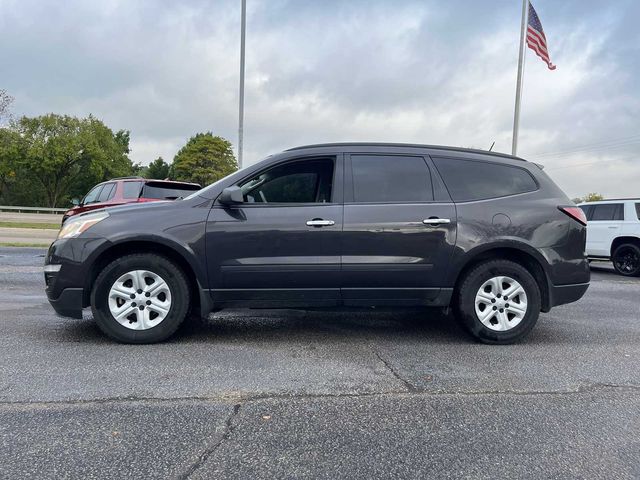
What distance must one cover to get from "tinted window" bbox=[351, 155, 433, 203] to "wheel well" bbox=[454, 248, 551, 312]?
29.6 inches

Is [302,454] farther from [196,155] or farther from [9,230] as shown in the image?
[196,155]

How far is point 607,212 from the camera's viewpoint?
36.8 ft

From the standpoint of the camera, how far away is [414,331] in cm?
495

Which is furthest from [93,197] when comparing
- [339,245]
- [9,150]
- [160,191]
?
[9,150]

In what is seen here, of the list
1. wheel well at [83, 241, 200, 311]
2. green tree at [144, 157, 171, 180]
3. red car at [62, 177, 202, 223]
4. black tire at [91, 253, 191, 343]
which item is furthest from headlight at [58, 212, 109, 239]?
green tree at [144, 157, 171, 180]

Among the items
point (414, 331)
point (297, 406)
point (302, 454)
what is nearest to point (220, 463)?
point (302, 454)

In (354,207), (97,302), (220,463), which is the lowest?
(220,463)

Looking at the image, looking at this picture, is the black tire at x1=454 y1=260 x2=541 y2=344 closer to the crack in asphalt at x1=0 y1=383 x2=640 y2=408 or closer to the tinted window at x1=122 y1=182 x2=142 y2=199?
the crack in asphalt at x1=0 y1=383 x2=640 y2=408

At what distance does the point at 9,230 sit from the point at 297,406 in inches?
773

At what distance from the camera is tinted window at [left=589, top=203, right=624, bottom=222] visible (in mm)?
10930

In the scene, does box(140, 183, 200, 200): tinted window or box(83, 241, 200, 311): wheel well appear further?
box(140, 183, 200, 200): tinted window

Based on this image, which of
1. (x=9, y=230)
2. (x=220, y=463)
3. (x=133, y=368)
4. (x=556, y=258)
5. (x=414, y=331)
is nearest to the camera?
(x=220, y=463)

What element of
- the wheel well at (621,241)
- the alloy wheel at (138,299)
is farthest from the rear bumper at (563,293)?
the wheel well at (621,241)

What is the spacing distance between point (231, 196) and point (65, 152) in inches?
1842
